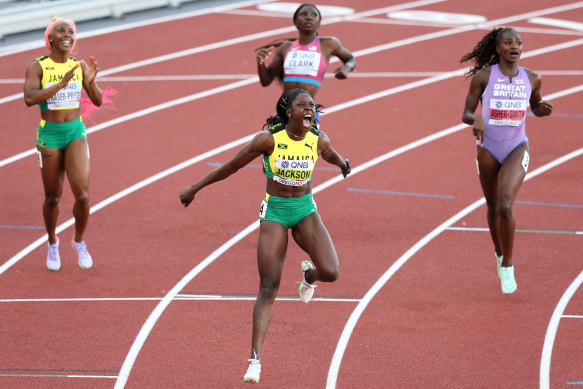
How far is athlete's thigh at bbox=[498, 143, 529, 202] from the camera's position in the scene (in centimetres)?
816

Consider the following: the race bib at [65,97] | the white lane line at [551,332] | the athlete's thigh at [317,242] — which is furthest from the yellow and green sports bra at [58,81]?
the white lane line at [551,332]

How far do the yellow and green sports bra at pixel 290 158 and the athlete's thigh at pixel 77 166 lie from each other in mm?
2507

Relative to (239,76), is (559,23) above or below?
above

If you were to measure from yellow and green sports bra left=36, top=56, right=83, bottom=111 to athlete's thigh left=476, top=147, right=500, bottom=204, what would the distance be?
12.1ft

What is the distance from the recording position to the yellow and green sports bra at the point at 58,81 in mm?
8578

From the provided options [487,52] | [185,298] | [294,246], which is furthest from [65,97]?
[487,52]

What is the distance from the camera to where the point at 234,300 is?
8.22 m

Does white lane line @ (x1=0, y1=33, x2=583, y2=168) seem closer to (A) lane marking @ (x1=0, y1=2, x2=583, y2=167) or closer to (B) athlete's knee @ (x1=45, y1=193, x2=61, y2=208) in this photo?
(A) lane marking @ (x1=0, y1=2, x2=583, y2=167)

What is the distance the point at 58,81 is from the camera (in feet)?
28.2

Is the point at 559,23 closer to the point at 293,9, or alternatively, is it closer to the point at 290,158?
the point at 293,9

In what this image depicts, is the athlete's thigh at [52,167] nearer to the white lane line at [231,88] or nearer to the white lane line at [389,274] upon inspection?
the white lane line at [389,274]

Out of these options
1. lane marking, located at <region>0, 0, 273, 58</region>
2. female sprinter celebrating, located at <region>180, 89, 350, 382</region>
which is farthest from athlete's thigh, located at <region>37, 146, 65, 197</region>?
lane marking, located at <region>0, 0, 273, 58</region>

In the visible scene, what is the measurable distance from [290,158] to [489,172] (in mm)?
2546

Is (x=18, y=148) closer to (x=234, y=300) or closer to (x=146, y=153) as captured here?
(x=146, y=153)
